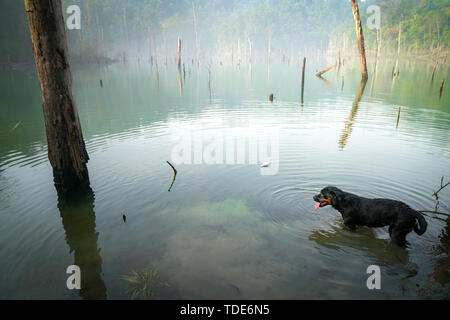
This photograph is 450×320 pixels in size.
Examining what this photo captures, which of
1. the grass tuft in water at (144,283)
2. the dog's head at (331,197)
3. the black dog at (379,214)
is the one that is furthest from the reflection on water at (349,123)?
the grass tuft in water at (144,283)

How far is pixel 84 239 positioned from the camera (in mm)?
5520

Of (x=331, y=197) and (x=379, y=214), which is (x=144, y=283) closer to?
(x=331, y=197)

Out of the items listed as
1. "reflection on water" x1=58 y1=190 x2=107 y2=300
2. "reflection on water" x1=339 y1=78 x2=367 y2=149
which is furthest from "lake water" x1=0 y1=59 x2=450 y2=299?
"reflection on water" x1=339 y1=78 x2=367 y2=149

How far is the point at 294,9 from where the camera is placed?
16938cm

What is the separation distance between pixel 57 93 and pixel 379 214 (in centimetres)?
726

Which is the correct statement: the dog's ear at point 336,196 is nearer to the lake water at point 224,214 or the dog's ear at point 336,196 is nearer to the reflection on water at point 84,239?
the lake water at point 224,214

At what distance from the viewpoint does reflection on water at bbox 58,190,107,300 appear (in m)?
4.25

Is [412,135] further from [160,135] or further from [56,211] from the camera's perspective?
[56,211]

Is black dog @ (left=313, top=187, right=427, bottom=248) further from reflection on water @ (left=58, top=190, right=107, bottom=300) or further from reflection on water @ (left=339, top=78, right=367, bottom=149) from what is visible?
reflection on water @ (left=339, top=78, right=367, bottom=149)

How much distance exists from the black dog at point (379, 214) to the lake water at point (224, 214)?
380 millimetres

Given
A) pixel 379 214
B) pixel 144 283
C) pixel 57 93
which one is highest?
pixel 57 93

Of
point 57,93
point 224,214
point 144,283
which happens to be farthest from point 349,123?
point 144,283
